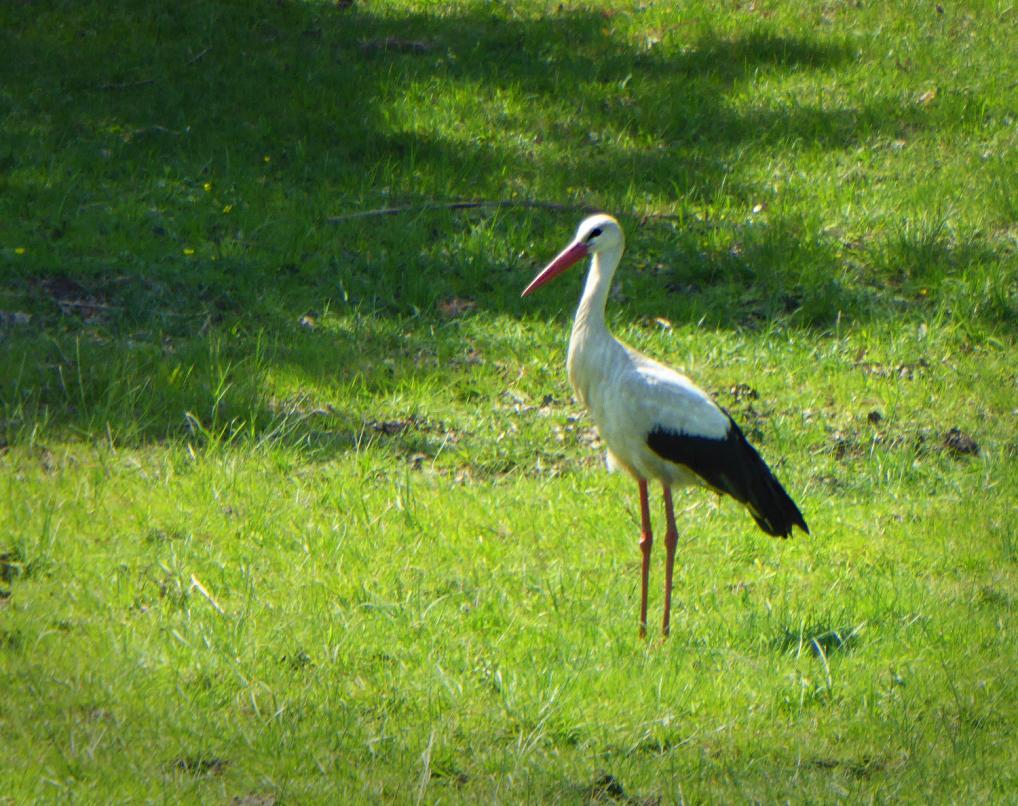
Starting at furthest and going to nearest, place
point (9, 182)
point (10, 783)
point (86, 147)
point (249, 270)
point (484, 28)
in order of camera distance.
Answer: point (484, 28) → point (86, 147) → point (9, 182) → point (249, 270) → point (10, 783)

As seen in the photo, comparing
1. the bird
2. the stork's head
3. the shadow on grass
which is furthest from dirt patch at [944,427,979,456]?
the stork's head

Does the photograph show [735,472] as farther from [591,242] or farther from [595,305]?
[591,242]

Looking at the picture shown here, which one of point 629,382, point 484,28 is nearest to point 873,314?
point 629,382

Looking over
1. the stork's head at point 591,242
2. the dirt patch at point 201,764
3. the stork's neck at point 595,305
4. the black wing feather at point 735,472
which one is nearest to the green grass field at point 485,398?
the dirt patch at point 201,764

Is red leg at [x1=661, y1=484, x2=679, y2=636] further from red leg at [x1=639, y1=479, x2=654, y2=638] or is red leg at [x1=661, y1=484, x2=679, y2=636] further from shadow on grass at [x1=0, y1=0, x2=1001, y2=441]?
shadow on grass at [x1=0, y1=0, x2=1001, y2=441]

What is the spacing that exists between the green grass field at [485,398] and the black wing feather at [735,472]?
1.19 ft

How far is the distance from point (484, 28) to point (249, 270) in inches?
193

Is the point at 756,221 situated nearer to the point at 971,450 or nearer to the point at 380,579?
the point at 971,450

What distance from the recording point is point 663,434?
18.1 ft

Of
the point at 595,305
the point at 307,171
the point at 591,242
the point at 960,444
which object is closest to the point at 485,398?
the point at 591,242

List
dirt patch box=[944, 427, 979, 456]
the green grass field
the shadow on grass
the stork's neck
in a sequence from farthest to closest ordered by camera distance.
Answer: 1. the shadow on grass
2. dirt patch box=[944, 427, 979, 456]
3. the stork's neck
4. the green grass field

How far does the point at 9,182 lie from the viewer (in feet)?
30.9

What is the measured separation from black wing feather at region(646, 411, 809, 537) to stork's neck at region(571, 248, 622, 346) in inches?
20.5

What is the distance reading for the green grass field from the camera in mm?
4461
